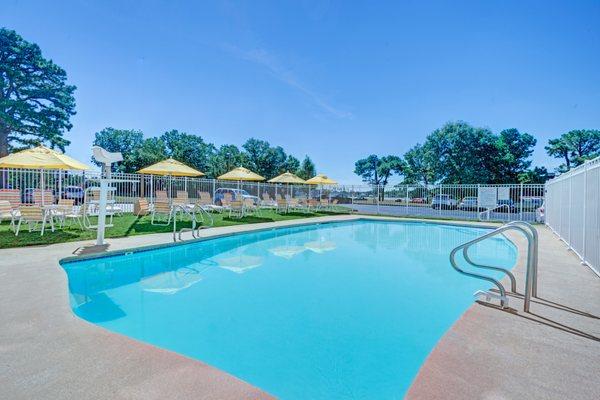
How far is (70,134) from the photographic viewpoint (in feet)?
112

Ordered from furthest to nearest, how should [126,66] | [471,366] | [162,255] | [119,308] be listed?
[126,66], [162,255], [119,308], [471,366]

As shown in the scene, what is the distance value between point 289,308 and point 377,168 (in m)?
66.2

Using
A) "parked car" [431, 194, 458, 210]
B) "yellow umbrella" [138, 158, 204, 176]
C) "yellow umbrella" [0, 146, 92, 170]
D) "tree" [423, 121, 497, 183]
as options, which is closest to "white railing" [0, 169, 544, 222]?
"parked car" [431, 194, 458, 210]

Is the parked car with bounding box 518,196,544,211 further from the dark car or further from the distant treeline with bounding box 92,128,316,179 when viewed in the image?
the distant treeline with bounding box 92,128,316,179

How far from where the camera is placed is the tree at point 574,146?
3964cm

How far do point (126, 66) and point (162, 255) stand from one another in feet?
47.0

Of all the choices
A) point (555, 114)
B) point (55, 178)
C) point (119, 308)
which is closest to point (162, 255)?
point (119, 308)

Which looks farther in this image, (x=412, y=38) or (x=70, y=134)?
(x=70, y=134)

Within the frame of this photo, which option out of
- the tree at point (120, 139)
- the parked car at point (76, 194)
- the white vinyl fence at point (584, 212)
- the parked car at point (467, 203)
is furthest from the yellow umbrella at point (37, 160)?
the tree at point (120, 139)

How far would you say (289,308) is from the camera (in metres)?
4.82

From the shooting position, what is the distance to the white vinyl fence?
534 centimetres

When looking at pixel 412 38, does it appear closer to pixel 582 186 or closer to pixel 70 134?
pixel 582 186

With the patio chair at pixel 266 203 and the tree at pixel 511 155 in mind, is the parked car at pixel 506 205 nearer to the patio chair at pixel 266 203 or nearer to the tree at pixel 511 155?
the patio chair at pixel 266 203

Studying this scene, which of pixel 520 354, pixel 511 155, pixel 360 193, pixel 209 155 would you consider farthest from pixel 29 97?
pixel 511 155
